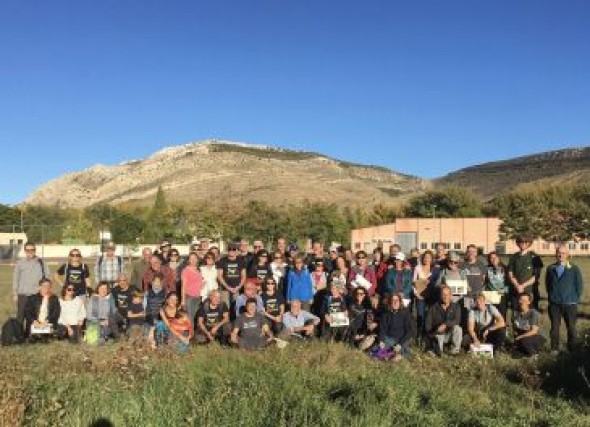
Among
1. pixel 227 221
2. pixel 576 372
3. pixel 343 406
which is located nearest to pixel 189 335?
pixel 343 406

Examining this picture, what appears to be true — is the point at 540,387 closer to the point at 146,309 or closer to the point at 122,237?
the point at 146,309

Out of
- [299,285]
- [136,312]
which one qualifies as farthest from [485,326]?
[136,312]

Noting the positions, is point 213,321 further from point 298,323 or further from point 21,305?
point 21,305

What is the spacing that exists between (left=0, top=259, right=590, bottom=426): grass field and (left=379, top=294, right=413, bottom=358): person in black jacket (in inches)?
42.8

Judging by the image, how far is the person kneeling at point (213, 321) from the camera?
12.8 meters

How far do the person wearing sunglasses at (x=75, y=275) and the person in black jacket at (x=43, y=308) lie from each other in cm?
48

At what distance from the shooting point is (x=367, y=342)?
12.2 meters

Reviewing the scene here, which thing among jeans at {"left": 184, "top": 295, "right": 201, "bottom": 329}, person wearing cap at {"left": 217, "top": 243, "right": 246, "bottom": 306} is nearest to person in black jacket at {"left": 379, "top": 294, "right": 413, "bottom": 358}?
person wearing cap at {"left": 217, "top": 243, "right": 246, "bottom": 306}

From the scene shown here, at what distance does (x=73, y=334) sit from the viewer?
1312 cm

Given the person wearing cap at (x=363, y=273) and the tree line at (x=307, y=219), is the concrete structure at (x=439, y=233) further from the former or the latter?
the person wearing cap at (x=363, y=273)

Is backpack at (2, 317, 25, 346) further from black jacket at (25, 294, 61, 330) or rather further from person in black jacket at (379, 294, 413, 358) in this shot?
person in black jacket at (379, 294, 413, 358)

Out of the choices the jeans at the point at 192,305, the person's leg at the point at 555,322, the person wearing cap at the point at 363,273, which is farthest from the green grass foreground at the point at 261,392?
the person wearing cap at the point at 363,273

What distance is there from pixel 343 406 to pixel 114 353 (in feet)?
10.8

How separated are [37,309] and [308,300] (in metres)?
4.90
